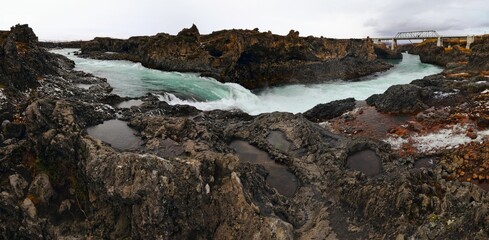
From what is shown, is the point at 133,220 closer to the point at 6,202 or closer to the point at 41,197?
the point at 41,197

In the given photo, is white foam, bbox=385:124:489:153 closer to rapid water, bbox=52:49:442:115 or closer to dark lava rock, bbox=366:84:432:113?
dark lava rock, bbox=366:84:432:113

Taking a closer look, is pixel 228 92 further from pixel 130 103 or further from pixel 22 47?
pixel 22 47

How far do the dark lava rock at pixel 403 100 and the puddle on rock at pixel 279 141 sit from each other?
534 inches

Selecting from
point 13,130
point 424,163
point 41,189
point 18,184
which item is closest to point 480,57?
point 424,163

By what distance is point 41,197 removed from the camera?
10711 millimetres

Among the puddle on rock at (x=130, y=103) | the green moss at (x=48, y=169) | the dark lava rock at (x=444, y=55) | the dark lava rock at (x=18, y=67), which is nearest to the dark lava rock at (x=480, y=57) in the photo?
the dark lava rock at (x=444, y=55)

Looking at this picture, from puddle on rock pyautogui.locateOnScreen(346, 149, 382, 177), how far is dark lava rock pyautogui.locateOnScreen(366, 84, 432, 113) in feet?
37.6

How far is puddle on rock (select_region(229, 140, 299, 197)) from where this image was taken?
13.6 meters

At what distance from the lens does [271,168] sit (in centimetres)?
1488

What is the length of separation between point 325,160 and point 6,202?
12.6 metres

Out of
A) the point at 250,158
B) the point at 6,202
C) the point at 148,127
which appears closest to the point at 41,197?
the point at 6,202

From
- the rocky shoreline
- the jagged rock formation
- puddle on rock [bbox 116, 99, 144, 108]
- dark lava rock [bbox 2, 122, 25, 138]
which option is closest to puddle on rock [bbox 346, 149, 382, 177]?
the rocky shoreline

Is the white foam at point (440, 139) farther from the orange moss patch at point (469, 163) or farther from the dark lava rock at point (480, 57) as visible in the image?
the dark lava rock at point (480, 57)

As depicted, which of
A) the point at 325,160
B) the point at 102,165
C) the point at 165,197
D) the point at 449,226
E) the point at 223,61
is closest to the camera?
the point at 449,226
